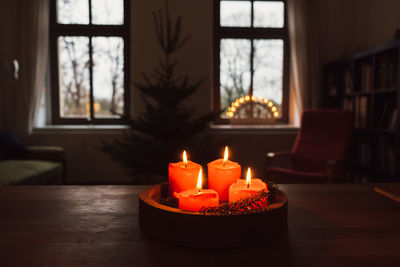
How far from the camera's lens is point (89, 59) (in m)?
4.05

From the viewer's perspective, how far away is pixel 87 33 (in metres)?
4.02

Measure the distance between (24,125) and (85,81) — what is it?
2.89 feet

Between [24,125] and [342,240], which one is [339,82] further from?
[24,125]

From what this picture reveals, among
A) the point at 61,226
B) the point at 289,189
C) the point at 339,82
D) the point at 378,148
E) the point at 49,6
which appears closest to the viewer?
the point at 61,226

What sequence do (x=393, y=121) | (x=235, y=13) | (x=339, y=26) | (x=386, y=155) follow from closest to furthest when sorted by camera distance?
(x=393, y=121)
(x=386, y=155)
(x=339, y=26)
(x=235, y=13)

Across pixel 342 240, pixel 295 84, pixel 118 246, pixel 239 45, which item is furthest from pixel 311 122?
pixel 118 246

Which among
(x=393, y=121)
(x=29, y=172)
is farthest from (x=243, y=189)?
(x=393, y=121)

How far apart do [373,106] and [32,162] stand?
123 inches

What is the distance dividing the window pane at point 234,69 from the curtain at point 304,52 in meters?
0.59

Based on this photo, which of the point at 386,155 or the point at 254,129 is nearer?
the point at 386,155

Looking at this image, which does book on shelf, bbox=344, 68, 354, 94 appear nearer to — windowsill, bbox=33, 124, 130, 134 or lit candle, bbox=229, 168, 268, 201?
windowsill, bbox=33, 124, 130, 134

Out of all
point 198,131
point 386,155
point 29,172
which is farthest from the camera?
point 198,131

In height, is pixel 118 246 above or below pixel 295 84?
below

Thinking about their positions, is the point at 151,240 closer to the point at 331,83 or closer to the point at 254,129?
the point at 254,129
